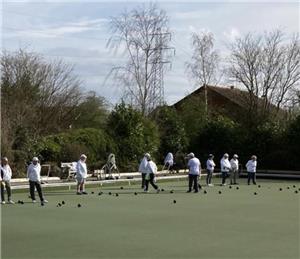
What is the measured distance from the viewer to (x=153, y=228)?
509 inches

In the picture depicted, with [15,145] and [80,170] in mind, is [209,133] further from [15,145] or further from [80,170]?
[80,170]

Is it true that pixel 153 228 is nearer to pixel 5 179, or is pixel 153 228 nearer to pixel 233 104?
pixel 5 179

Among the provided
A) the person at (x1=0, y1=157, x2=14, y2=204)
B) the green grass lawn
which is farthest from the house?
the person at (x1=0, y1=157, x2=14, y2=204)

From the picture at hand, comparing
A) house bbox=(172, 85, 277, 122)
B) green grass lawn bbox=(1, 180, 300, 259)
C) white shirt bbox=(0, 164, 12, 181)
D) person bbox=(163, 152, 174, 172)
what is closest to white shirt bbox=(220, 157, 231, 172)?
green grass lawn bbox=(1, 180, 300, 259)

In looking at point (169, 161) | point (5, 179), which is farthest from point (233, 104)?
point (5, 179)

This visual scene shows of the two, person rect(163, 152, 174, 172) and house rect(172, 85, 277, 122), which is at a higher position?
house rect(172, 85, 277, 122)

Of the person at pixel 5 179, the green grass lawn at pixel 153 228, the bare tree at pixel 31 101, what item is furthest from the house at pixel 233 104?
the person at pixel 5 179

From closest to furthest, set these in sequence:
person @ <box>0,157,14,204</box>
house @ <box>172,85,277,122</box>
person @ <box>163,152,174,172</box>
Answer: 1. person @ <box>0,157,14,204</box>
2. person @ <box>163,152,174,172</box>
3. house @ <box>172,85,277,122</box>

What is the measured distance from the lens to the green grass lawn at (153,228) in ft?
33.2

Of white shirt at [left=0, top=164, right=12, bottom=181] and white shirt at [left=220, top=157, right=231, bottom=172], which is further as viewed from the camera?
white shirt at [left=220, top=157, right=231, bottom=172]

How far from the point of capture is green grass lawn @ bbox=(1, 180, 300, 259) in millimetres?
10109

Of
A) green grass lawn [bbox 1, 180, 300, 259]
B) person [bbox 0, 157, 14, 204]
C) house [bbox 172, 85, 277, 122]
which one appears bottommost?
green grass lawn [bbox 1, 180, 300, 259]

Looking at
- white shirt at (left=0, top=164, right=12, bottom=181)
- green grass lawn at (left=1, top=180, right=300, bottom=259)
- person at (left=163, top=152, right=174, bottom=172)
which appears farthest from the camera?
person at (left=163, top=152, right=174, bottom=172)

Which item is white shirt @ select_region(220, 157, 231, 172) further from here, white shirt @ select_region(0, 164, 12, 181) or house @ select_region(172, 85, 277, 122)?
house @ select_region(172, 85, 277, 122)
